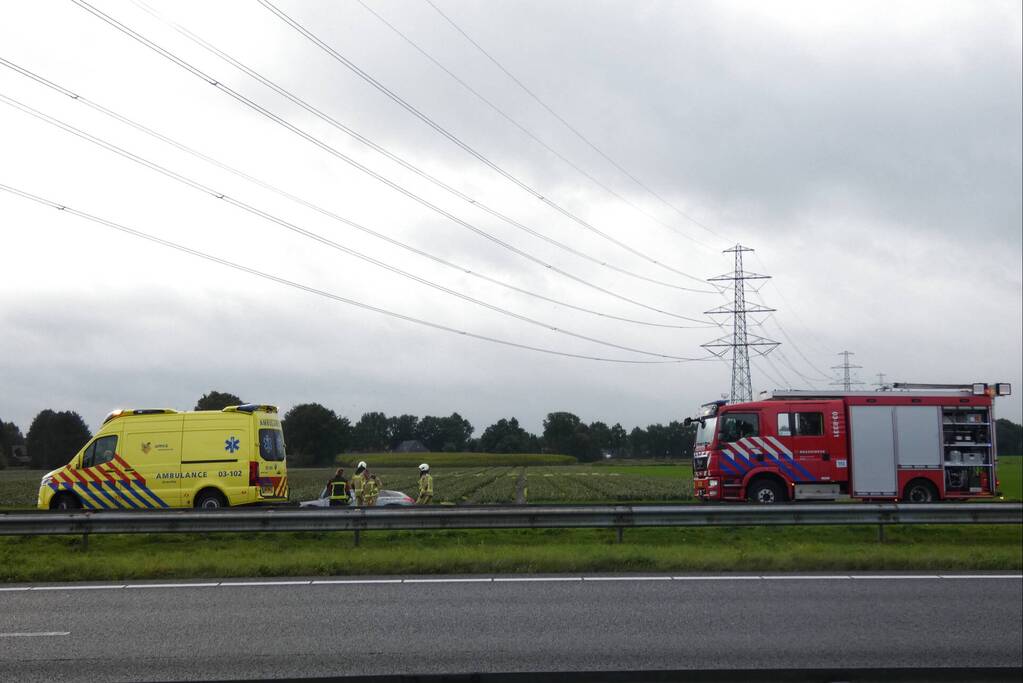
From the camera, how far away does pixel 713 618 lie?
9727 millimetres

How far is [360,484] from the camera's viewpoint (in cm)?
2169

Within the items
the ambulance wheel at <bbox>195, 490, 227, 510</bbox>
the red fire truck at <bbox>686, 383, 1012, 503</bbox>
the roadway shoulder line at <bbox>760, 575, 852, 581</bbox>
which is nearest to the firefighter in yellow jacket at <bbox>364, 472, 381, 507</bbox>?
the ambulance wheel at <bbox>195, 490, 227, 510</bbox>

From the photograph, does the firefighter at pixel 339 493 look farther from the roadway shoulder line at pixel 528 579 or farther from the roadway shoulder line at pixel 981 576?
the roadway shoulder line at pixel 981 576

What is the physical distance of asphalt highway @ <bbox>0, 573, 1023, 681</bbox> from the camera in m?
8.11

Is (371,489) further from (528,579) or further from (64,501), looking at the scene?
(528,579)

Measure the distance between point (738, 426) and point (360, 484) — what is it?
Answer: 402 inches

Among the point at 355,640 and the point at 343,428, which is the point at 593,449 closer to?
the point at 343,428

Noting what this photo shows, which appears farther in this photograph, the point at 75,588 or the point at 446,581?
the point at 446,581

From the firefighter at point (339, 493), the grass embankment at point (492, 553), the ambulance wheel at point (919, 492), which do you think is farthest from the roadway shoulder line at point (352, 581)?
the ambulance wheel at point (919, 492)

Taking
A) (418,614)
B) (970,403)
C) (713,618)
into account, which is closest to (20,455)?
(418,614)

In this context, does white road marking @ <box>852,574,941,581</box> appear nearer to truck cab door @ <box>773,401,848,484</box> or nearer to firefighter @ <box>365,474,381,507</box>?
firefighter @ <box>365,474,381,507</box>

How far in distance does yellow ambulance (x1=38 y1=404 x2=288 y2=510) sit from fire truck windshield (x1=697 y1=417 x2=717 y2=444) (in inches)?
463

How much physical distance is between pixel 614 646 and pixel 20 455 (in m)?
20.8

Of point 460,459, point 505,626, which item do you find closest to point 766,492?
point 505,626
